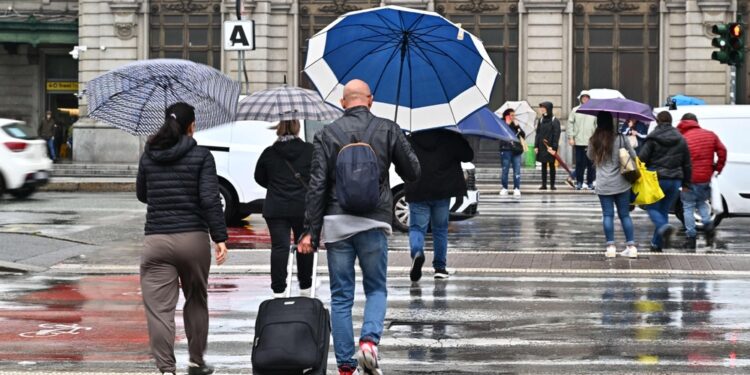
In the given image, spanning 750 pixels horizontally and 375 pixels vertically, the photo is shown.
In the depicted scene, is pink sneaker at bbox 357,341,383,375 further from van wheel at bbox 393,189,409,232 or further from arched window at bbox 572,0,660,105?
arched window at bbox 572,0,660,105

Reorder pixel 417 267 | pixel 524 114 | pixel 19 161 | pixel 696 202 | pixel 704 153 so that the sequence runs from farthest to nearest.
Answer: pixel 524 114 < pixel 19 161 < pixel 696 202 < pixel 704 153 < pixel 417 267

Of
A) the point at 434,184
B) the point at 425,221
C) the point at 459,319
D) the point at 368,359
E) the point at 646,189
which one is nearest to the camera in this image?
the point at 368,359

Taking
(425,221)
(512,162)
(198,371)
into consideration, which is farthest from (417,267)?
(512,162)

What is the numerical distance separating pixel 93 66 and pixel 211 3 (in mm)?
4216

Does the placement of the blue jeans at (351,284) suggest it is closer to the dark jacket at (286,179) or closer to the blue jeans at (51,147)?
the dark jacket at (286,179)

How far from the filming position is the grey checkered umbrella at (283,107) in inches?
501

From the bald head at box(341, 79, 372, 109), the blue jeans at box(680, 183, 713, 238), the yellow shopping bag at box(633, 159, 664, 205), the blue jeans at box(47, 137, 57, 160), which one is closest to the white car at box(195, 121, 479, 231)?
the blue jeans at box(680, 183, 713, 238)

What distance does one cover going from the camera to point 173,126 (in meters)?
9.29

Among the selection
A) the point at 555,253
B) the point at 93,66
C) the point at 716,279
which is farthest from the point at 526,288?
the point at 93,66

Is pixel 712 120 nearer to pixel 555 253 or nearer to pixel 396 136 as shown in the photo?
pixel 555 253

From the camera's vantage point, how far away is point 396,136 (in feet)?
31.1

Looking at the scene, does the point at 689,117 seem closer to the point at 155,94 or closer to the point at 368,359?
the point at 155,94

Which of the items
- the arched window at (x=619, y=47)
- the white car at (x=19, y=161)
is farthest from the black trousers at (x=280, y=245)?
the arched window at (x=619, y=47)

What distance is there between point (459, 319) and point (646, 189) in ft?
19.5
